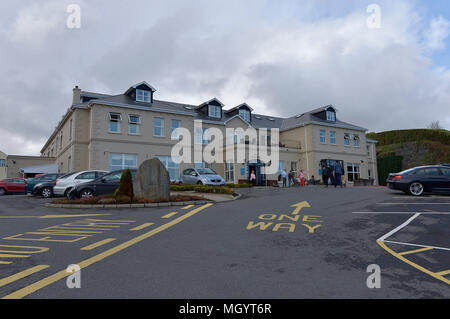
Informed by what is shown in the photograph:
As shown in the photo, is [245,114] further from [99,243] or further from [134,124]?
[99,243]

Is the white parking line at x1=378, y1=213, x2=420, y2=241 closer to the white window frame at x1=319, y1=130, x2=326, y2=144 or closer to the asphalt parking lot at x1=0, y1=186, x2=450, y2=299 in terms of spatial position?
the asphalt parking lot at x1=0, y1=186, x2=450, y2=299

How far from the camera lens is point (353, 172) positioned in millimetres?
38375

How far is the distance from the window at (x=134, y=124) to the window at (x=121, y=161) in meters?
2.07

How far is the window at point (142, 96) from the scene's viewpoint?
1161 inches

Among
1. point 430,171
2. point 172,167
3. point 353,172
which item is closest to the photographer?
point 430,171

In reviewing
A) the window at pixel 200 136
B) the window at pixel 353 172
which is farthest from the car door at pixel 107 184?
the window at pixel 353 172

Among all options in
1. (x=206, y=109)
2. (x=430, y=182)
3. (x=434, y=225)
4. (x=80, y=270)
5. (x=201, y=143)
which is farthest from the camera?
(x=206, y=109)

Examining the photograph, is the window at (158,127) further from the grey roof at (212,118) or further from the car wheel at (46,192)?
the car wheel at (46,192)

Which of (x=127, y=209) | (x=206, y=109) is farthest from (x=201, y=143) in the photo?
(x=127, y=209)

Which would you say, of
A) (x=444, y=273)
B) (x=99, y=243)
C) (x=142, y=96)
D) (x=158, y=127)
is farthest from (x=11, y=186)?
(x=444, y=273)

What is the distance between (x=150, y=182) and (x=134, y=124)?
622 inches
